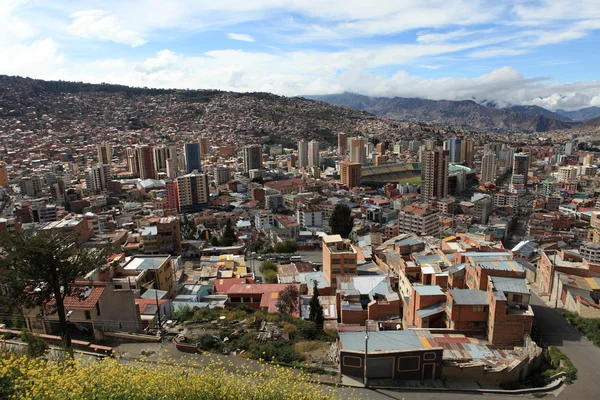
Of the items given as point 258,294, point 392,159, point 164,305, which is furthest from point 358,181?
point 164,305

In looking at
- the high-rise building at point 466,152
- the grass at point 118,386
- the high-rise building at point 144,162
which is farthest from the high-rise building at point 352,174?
the grass at point 118,386

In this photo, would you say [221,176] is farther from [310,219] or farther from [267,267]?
[267,267]

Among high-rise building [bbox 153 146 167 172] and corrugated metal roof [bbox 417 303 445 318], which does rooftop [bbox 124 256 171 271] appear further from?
high-rise building [bbox 153 146 167 172]

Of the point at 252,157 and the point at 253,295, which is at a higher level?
the point at 252,157

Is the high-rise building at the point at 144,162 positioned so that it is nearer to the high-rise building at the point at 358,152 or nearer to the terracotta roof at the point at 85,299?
the high-rise building at the point at 358,152

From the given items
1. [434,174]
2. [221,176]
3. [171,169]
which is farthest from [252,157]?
[434,174]

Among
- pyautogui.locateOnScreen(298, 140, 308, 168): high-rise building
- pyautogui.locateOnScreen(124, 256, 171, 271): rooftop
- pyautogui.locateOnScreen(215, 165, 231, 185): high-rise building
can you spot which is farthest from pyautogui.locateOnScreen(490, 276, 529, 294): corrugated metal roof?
pyautogui.locateOnScreen(298, 140, 308, 168): high-rise building
